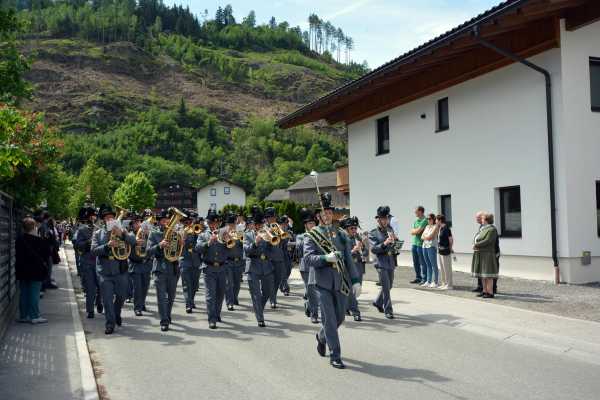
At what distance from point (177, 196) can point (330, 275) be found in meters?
103

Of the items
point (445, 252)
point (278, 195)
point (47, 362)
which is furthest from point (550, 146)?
point (278, 195)

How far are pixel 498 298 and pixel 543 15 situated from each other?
6.71m

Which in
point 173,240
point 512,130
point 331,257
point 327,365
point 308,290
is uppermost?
point 512,130

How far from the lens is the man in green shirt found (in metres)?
15.4

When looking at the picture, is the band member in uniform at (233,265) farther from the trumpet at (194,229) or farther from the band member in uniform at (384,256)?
the band member in uniform at (384,256)

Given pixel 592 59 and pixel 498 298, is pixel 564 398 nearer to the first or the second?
pixel 498 298

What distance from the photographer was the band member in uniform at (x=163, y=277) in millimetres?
10383

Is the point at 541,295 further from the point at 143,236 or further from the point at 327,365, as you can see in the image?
the point at 143,236

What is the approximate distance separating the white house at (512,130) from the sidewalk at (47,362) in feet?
35.2

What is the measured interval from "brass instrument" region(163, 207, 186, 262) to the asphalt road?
4.13 feet

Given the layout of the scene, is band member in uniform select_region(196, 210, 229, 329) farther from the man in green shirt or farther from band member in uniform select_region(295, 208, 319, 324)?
the man in green shirt

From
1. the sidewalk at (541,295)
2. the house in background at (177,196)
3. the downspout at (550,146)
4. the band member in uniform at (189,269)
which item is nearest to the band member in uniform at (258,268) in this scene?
the band member in uniform at (189,269)

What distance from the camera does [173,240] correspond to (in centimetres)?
1078

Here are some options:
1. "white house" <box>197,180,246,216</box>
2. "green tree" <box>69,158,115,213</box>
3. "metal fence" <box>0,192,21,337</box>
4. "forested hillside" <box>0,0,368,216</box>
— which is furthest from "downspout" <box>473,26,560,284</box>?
"forested hillside" <box>0,0,368,216</box>
